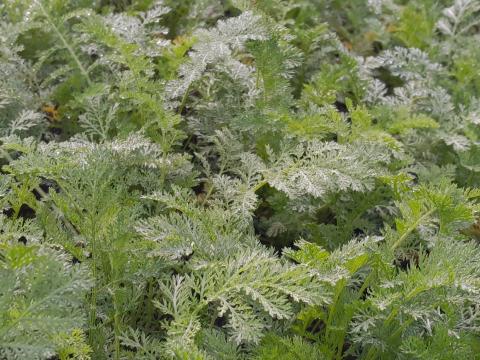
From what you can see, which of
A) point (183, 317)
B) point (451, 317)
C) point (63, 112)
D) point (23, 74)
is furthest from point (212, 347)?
point (23, 74)

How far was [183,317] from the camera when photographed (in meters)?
1.34

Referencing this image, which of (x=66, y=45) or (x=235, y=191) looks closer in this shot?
(x=235, y=191)

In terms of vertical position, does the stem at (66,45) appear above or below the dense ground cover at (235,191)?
above

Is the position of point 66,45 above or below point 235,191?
above

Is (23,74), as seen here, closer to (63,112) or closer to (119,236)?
(63,112)

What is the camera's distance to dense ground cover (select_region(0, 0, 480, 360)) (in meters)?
1.35

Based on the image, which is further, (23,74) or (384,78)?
(384,78)

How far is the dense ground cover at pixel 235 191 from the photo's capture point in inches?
53.3

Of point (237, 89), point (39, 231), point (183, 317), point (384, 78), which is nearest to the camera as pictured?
point (183, 317)

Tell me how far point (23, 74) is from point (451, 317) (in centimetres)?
155

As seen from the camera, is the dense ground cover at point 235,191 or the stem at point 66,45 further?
the stem at point 66,45

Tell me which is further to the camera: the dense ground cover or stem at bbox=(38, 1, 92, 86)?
stem at bbox=(38, 1, 92, 86)

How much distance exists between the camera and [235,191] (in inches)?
66.3

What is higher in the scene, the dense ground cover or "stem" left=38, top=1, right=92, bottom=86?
"stem" left=38, top=1, right=92, bottom=86
